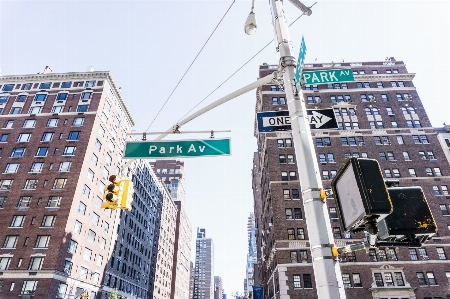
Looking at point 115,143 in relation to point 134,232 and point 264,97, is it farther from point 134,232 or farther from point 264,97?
point 264,97

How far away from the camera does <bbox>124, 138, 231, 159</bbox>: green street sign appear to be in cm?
742

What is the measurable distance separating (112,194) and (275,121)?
16.0 ft

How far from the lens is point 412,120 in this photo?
2063 inches

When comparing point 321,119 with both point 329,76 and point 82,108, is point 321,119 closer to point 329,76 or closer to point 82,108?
point 329,76

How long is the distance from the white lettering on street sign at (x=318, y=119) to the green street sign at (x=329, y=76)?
0.61m

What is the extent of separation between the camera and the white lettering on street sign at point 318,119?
538 centimetres

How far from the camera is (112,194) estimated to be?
786 centimetres

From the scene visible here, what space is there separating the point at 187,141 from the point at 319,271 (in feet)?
15.8

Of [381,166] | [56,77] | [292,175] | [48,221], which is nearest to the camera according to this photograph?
[48,221]

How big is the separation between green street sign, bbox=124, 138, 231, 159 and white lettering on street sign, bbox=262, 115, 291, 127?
181cm

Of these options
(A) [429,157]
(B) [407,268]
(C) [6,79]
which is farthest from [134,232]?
(A) [429,157]

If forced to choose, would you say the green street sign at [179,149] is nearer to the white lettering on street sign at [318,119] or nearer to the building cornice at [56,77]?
the white lettering on street sign at [318,119]

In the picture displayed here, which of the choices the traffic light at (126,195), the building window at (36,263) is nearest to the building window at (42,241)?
the building window at (36,263)

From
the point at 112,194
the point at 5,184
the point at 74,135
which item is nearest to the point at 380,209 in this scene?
the point at 112,194
